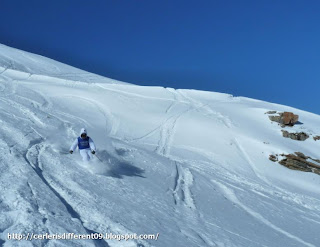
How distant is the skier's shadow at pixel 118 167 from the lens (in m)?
13.9

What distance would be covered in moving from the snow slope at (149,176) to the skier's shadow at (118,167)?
74mm

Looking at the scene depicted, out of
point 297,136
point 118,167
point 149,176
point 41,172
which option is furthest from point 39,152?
point 297,136

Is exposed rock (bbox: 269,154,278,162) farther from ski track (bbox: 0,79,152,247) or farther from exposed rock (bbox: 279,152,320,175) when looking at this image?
ski track (bbox: 0,79,152,247)

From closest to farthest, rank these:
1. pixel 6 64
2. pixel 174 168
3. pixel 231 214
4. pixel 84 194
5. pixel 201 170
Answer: pixel 84 194 < pixel 231 214 < pixel 174 168 < pixel 201 170 < pixel 6 64

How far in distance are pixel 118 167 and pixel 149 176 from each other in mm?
1434

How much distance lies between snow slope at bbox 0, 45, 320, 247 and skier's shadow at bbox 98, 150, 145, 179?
7 cm

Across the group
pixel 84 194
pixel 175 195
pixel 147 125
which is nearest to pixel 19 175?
pixel 84 194

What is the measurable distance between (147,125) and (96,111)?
15.0 feet

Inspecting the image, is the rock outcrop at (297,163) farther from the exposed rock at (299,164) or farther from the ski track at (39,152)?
the ski track at (39,152)

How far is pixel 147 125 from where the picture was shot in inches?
1148

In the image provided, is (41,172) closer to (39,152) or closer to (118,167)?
(39,152)

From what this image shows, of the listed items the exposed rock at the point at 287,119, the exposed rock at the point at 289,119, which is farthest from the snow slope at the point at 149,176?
the exposed rock at the point at 289,119

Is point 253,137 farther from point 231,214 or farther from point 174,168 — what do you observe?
point 231,214

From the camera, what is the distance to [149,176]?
1525 cm
